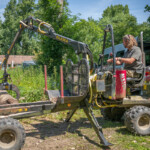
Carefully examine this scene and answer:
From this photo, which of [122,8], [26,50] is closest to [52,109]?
[26,50]

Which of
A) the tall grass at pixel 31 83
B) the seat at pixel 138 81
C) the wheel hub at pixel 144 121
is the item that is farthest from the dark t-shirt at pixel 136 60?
the tall grass at pixel 31 83

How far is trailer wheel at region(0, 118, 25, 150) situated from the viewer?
373 cm

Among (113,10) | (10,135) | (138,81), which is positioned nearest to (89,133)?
(138,81)

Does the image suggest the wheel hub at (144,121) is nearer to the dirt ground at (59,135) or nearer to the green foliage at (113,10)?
the dirt ground at (59,135)

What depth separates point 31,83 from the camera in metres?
9.52

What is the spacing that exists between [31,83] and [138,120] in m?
5.83

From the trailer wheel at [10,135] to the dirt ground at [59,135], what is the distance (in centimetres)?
39

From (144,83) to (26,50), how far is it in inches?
1593

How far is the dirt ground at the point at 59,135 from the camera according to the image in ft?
13.9

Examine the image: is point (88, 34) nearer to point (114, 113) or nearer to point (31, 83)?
point (31, 83)

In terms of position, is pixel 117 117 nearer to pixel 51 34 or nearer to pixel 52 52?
pixel 51 34

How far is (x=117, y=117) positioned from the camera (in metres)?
6.21

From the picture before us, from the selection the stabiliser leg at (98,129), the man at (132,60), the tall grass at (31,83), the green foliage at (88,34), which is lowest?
the stabiliser leg at (98,129)

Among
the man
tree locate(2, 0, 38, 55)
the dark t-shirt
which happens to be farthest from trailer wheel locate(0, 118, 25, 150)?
tree locate(2, 0, 38, 55)
